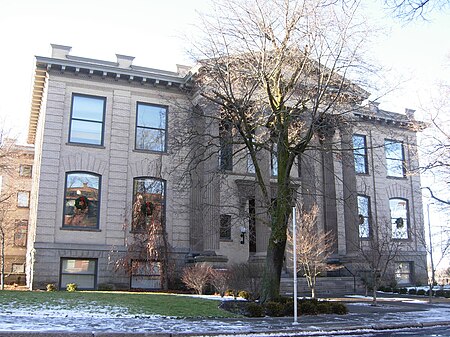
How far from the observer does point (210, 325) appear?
1298 cm

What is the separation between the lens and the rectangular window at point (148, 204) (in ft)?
94.9

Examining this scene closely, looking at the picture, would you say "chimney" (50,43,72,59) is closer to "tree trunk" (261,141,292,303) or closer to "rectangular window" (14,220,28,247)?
"tree trunk" (261,141,292,303)

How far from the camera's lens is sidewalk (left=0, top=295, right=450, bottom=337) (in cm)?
1094

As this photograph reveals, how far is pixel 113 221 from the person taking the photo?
29.2 metres

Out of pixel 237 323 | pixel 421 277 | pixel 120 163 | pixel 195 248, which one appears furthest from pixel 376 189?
pixel 237 323

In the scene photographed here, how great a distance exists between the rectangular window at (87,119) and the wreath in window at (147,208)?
14.5 ft

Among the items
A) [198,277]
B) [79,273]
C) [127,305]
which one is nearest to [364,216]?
[198,277]

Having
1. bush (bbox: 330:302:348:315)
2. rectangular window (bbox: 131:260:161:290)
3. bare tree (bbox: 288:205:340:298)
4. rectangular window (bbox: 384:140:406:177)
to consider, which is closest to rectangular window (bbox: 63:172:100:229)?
rectangular window (bbox: 131:260:161:290)

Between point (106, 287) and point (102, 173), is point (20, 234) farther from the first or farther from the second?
point (106, 287)

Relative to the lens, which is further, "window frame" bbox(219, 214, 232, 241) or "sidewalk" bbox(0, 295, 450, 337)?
"window frame" bbox(219, 214, 232, 241)

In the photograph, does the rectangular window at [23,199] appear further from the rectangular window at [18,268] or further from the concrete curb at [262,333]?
the concrete curb at [262,333]

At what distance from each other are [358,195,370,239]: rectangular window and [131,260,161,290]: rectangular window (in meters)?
14.4

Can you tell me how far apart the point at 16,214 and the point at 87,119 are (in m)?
23.6

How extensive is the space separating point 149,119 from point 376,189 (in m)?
18.0
